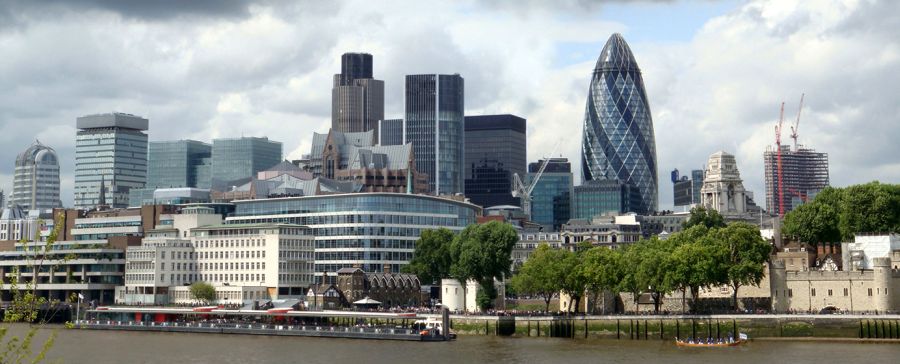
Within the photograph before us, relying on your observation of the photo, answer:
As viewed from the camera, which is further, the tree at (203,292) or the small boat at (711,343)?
the tree at (203,292)

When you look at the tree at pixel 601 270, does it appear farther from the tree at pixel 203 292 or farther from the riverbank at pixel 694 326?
the tree at pixel 203 292

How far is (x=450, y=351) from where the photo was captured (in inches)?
4422

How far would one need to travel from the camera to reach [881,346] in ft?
359

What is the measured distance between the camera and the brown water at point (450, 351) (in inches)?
3962

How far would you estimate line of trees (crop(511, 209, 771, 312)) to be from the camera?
127812 millimetres

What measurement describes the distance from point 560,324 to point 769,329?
76.4ft

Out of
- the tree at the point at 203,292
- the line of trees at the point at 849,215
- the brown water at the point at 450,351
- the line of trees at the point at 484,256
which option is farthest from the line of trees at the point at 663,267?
the tree at the point at 203,292

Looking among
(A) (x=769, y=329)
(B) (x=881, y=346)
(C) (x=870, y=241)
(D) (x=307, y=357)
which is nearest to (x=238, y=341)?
(D) (x=307, y=357)

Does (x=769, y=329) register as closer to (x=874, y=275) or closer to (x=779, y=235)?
(x=874, y=275)

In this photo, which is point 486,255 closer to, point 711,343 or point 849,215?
point 849,215

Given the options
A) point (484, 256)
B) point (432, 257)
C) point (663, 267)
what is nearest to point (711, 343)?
point (663, 267)

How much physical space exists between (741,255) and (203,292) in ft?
292

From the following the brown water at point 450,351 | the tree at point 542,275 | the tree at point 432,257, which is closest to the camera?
the brown water at point 450,351

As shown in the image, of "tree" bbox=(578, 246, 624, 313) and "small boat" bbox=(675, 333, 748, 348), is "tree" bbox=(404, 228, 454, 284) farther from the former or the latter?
"small boat" bbox=(675, 333, 748, 348)
